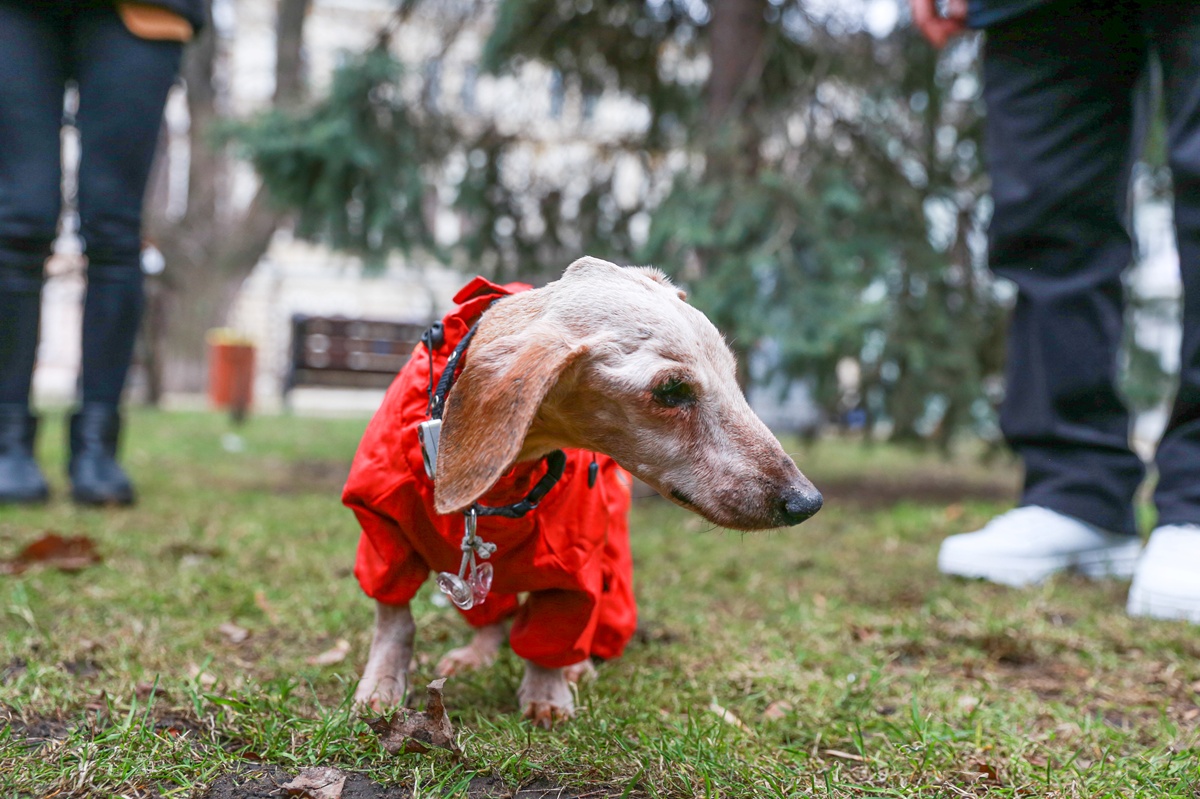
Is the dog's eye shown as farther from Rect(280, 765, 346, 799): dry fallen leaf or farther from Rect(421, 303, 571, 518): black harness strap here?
Rect(280, 765, 346, 799): dry fallen leaf

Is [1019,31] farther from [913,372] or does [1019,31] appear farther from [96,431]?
[96,431]

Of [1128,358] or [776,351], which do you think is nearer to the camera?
[776,351]

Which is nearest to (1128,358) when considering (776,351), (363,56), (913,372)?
(913,372)

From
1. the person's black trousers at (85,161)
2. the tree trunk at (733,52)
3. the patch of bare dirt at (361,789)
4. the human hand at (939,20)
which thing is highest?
the tree trunk at (733,52)

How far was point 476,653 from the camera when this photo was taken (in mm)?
1999

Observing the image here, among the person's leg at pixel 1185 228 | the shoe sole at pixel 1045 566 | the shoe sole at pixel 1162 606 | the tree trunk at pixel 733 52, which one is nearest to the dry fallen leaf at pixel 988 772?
the shoe sole at pixel 1162 606

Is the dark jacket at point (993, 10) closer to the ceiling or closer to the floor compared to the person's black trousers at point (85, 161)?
closer to the ceiling

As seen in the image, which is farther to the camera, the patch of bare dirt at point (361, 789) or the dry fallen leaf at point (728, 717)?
the dry fallen leaf at point (728, 717)

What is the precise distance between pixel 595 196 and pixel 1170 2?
3.08 metres

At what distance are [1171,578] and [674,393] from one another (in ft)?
5.36

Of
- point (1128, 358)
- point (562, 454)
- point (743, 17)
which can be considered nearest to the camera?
point (562, 454)

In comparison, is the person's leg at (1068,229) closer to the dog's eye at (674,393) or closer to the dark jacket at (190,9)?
the dog's eye at (674,393)

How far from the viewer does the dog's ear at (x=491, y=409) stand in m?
1.35

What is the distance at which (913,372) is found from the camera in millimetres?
4781
